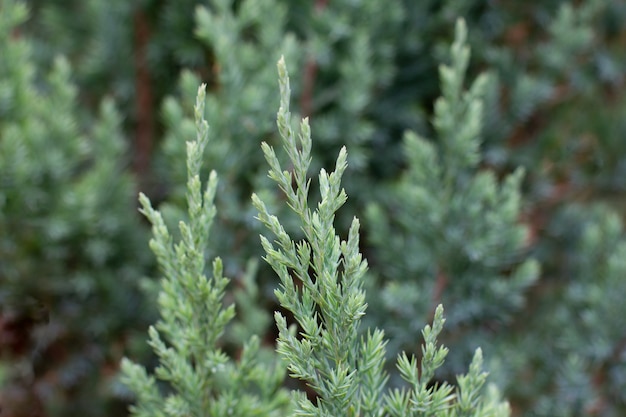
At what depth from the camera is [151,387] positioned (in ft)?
2.88

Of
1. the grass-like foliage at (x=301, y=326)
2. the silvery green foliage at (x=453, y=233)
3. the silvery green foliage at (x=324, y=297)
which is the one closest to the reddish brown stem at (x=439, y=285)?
the silvery green foliage at (x=453, y=233)

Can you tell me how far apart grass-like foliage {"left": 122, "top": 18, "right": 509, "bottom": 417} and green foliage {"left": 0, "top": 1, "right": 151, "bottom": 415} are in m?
0.50

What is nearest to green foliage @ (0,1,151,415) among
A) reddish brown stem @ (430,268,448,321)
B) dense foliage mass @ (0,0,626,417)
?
dense foliage mass @ (0,0,626,417)

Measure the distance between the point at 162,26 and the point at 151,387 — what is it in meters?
1.02

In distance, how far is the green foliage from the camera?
1234 mm

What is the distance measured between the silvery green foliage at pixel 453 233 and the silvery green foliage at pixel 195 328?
40 cm

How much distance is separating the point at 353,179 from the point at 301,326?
789 mm

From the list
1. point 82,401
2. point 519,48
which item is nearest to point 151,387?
point 82,401

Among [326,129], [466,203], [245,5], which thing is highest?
[245,5]

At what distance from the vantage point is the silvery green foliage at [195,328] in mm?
776

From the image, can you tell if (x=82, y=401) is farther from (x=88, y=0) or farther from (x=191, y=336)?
(x=88, y=0)

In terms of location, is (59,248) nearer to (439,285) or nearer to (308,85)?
(308,85)

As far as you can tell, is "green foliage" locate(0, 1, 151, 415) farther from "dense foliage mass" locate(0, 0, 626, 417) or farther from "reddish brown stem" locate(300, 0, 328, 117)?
"reddish brown stem" locate(300, 0, 328, 117)

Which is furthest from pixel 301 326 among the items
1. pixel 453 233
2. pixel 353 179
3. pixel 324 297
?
pixel 353 179
